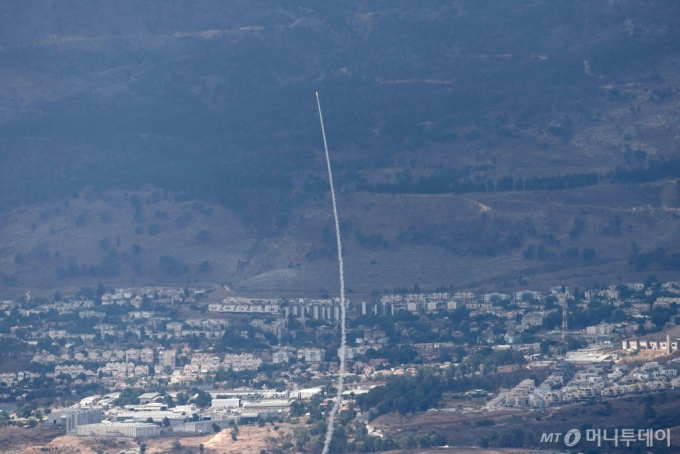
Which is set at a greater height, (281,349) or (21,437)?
(281,349)

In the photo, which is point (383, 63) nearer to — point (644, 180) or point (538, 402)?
point (644, 180)

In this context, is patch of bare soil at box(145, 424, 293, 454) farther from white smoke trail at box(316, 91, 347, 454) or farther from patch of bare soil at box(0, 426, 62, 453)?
patch of bare soil at box(0, 426, 62, 453)

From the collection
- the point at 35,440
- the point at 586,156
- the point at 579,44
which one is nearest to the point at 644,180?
the point at 586,156

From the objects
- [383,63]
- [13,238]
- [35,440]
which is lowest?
[35,440]

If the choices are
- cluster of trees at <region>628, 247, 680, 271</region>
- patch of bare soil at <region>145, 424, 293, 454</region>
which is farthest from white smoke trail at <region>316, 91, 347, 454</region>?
cluster of trees at <region>628, 247, 680, 271</region>

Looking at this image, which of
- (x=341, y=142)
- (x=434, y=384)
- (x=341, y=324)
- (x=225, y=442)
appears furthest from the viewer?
(x=341, y=142)

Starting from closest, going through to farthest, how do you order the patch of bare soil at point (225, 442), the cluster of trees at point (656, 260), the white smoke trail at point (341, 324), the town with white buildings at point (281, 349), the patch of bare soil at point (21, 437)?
the patch of bare soil at point (225, 442)
the white smoke trail at point (341, 324)
the patch of bare soil at point (21, 437)
the town with white buildings at point (281, 349)
the cluster of trees at point (656, 260)

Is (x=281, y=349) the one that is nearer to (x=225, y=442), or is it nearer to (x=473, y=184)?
(x=225, y=442)

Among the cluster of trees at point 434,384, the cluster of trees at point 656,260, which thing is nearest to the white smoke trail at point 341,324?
the cluster of trees at point 434,384

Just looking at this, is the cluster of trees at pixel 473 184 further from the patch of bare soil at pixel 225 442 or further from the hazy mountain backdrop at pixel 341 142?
the patch of bare soil at pixel 225 442

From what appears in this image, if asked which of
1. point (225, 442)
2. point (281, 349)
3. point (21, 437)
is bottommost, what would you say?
point (225, 442)

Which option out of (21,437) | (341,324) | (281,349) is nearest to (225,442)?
(21,437)
